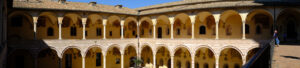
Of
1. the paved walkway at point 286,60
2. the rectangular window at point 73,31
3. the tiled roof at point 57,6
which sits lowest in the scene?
the paved walkway at point 286,60

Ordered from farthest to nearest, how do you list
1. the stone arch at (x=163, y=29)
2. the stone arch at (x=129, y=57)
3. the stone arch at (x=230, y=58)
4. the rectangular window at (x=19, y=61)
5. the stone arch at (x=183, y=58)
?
the stone arch at (x=129, y=57) < the stone arch at (x=163, y=29) < the stone arch at (x=183, y=58) < the stone arch at (x=230, y=58) < the rectangular window at (x=19, y=61)

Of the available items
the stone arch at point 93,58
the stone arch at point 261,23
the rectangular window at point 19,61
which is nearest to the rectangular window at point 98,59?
→ the stone arch at point 93,58

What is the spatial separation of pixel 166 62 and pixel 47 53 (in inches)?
499

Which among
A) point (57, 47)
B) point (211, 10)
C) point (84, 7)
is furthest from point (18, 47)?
point (211, 10)

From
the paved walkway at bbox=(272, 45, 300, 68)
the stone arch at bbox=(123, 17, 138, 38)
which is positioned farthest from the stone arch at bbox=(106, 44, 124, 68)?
the paved walkway at bbox=(272, 45, 300, 68)

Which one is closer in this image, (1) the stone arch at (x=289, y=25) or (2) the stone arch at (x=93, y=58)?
(1) the stone arch at (x=289, y=25)

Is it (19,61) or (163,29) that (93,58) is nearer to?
(19,61)

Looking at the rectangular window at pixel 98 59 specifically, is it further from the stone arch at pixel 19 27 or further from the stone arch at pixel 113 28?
the stone arch at pixel 19 27

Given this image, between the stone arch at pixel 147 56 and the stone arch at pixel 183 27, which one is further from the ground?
the stone arch at pixel 183 27

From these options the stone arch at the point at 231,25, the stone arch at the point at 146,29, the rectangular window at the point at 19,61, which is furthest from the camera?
the stone arch at the point at 146,29

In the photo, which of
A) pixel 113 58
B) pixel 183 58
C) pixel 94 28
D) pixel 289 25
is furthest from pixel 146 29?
pixel 289 25

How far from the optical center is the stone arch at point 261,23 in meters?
19.8

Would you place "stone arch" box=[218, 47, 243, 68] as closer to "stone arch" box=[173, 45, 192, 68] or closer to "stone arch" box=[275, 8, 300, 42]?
"stone arch" box=[173, 45, 192, 68]

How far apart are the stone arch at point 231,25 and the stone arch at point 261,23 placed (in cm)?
87
